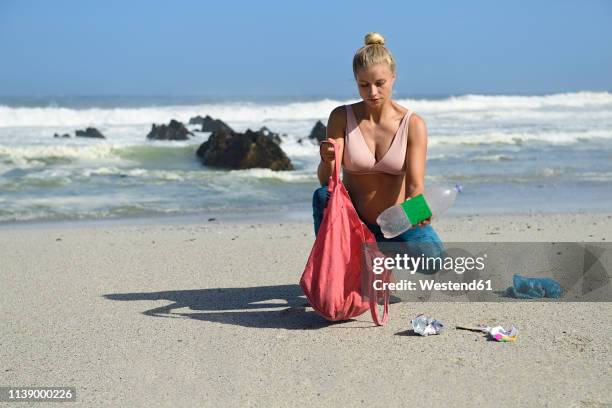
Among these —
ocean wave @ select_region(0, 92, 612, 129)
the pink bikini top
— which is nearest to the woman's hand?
the pink bikini top

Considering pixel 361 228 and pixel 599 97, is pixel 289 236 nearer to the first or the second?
pixel 361 228

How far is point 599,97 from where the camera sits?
166 feet

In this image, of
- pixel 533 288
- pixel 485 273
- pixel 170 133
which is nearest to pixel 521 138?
pixel 170 133

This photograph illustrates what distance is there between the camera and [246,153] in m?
14.0

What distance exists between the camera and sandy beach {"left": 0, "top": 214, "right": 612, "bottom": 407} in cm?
325

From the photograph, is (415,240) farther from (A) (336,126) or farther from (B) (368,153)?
(A) (336,126)

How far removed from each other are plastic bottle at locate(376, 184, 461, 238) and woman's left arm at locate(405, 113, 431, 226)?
10cm

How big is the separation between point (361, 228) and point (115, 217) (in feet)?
18.1

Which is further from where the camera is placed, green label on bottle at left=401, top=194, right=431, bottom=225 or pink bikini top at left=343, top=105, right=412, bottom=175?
pink bikini top at left=343, top=105, right=412, bottom=175

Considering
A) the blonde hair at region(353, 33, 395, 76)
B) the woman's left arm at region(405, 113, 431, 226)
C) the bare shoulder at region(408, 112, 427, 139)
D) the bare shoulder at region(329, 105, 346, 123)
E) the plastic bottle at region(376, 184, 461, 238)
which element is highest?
the blonde hair at region(353, 33, 395, 76)

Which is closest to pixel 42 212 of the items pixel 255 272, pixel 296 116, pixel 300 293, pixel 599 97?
pixel 255 272

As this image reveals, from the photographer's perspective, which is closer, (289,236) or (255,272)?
(255,272)

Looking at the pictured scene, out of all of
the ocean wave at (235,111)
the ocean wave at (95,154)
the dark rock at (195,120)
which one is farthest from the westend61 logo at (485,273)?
the ocean wave at (235,111)

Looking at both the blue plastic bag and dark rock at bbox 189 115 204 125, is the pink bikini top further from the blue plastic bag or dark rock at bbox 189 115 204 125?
dark rock at bbox 189 115 204 125
